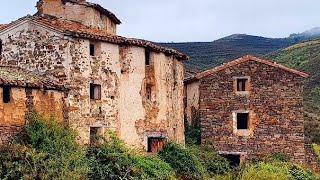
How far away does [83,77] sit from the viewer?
2334cm

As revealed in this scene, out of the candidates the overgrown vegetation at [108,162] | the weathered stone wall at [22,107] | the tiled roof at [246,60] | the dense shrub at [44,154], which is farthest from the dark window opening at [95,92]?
the tiled roof at [246,60]

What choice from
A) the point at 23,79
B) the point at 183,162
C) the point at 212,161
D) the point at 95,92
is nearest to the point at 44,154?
the point at 23,79

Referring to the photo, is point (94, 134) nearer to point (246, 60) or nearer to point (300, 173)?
point (246, 60)

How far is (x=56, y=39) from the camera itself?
75.7 feet

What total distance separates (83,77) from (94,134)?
8.17ft

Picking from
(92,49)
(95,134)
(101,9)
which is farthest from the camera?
(101,9)

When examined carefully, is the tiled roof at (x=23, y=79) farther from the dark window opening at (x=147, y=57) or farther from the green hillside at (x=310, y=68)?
the green hillside at (x=310, y=68)

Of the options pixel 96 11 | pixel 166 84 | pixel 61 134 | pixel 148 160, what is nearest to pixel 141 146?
pixel 148 160

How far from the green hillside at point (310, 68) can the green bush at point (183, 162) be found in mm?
13546

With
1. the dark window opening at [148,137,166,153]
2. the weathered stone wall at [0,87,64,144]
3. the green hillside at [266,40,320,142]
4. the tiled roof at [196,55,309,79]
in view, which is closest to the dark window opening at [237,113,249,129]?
the tiled roof at [196,55,309,79]

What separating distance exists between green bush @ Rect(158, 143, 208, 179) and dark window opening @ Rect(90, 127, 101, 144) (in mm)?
3653

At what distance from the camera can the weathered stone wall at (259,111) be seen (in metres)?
29.3

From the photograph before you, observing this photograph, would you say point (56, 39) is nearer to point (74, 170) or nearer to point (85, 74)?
point (85, 74)

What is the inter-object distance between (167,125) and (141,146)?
2.33 m
